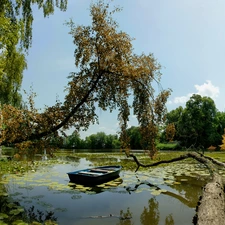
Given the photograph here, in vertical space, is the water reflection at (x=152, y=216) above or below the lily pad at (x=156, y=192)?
below

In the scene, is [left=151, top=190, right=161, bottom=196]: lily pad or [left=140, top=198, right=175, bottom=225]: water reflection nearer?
[left=140, top=198, right=175, bottom=225]: water reflection

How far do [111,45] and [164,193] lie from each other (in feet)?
19.1

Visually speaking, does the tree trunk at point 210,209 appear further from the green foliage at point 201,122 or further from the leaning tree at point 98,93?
the green foliage at point 201,122

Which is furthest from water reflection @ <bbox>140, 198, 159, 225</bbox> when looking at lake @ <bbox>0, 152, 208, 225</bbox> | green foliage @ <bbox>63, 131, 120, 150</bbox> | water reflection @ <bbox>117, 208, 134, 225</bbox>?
green foliage @ <bbox>63, 131, 120, 150</bbox>

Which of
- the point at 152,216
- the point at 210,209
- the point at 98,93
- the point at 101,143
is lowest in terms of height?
the point at 152,216

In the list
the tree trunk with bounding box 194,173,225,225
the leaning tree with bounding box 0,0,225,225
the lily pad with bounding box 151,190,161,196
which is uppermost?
the leaning tree with bounding box 0,0,225,225

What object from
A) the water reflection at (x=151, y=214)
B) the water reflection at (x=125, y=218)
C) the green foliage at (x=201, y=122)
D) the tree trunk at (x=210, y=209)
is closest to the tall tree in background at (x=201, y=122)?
the green foliage at (x=201, y=122)

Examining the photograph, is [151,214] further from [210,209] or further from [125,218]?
[210,209]

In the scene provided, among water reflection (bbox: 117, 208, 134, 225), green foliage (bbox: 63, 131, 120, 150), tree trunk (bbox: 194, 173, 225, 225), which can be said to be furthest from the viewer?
green foliage (bbox: 63, 131, 120, 150)

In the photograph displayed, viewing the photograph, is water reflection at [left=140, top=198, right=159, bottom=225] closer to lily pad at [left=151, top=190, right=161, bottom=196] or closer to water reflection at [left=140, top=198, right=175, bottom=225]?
water reflection at [left=140, top=198, right=175, bottom=225]

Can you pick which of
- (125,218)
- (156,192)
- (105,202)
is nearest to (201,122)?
(156,192)

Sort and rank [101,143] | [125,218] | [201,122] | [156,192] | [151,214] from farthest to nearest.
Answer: [101,143]
[201,122]
[156,192]
[151,214]
[125,218]

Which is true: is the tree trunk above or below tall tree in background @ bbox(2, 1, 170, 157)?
below

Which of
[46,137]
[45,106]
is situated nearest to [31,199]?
[46,137]
